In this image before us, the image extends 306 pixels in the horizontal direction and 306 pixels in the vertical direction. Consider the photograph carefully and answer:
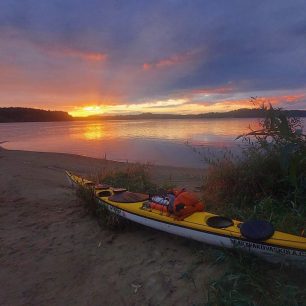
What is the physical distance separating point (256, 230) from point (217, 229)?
0.52m

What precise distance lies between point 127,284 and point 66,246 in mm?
1524

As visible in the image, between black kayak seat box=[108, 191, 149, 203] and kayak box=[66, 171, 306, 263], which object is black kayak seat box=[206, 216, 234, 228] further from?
black kayak seat box=[108, 191, 149, 203]

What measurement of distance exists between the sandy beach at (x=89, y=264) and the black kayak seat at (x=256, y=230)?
0.57 metres

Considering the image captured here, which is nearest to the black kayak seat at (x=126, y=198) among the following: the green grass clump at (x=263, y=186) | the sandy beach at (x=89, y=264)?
the sandy beach at (x=89, y=264)

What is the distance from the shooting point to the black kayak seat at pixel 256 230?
12.2ft

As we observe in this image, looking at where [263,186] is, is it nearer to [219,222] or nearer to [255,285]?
[219,222]

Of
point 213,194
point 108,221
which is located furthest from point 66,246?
point 213,194

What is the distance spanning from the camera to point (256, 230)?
382 centimetres

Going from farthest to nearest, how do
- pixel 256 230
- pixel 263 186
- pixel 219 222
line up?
pixel 263 186, pixel 219 222, pixel 256 230


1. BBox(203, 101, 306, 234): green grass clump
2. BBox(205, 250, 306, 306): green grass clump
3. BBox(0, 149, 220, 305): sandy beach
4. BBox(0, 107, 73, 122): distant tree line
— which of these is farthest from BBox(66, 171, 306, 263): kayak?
BBox(0, 107, 73, 122): distant tree line

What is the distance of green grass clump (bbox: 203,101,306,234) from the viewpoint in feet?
15.2

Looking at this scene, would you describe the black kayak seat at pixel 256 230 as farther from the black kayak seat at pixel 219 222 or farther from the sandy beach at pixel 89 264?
the sandy beach at pixel 89 264

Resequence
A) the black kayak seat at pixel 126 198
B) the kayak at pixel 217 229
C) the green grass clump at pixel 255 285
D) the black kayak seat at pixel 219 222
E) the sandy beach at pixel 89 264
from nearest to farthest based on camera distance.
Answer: the green grass clump at pixel 255 285
the kayak at pixel 217 229
the sandy beach at pixel 89 264
the black kayak seat at pixel 219 222
the black kayak seat at pixel 126 198

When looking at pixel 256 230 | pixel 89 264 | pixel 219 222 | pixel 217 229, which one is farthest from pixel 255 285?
pixel 89 264
